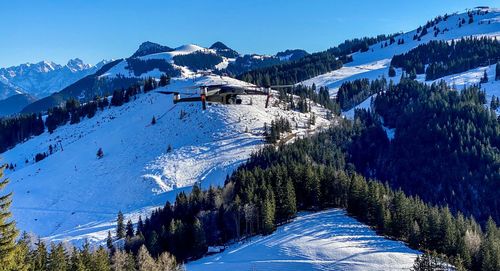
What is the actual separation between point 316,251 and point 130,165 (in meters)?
95.8

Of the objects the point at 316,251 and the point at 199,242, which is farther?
the point at 199,242

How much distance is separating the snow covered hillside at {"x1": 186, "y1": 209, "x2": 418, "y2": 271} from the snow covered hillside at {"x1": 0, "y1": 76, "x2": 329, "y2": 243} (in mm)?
43535

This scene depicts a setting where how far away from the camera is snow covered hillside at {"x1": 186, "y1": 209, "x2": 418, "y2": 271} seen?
2662 inches

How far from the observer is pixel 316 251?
71062mm

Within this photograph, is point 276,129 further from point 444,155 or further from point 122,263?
point 122,263

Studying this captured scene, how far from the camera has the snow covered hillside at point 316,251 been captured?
67.6m

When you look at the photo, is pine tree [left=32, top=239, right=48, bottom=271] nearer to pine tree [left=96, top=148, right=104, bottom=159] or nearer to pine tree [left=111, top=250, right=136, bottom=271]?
pine tree [left=111, top=250, right=136, bottom=271]

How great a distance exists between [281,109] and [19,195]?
331 feet

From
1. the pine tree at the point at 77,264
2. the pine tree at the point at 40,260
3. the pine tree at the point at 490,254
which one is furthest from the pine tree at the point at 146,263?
the pine tree at the point at 490,254

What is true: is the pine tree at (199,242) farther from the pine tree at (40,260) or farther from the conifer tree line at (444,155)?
the conifer tree line at (444,155)

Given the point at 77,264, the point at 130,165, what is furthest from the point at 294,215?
the point at 130,165

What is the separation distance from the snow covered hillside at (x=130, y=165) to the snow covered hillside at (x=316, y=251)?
Answer: 43535 millimetres

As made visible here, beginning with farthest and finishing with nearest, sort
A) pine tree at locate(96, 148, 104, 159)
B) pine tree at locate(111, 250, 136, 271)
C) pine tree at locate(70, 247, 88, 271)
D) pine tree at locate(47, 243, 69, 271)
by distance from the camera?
pine tree at locate(96, 148, 104, 159) → pine tree at locate(111, 250, 136, 271) → pine tree at locate(47, 243, 69, 271) → pine tree at locate(70, 247, 88, 271)

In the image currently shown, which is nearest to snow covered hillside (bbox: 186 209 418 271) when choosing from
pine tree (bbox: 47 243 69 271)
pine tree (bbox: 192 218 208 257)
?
pine tree (bbox: 192 218 208 257)
